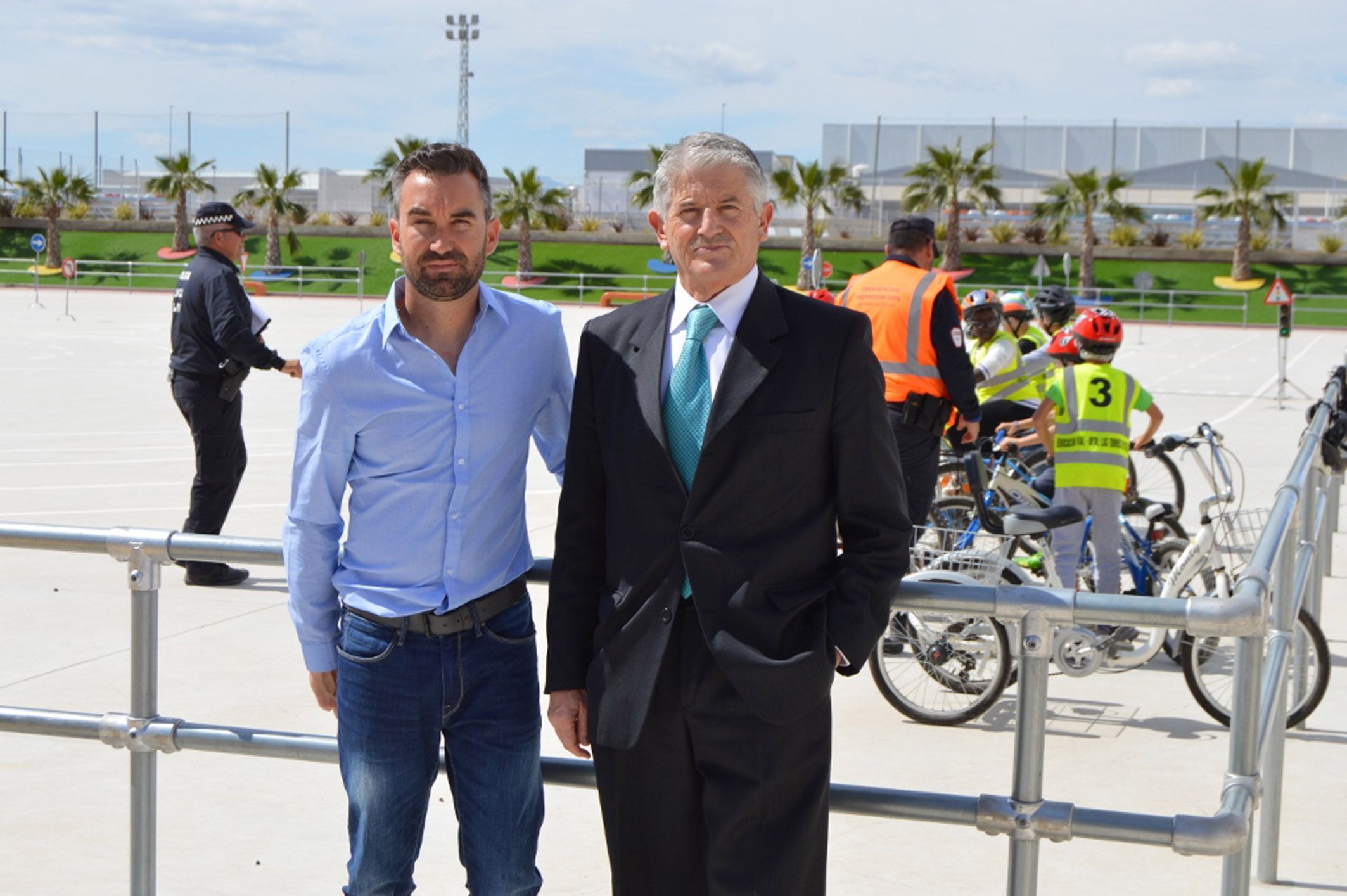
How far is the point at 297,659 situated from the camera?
6.92 metres

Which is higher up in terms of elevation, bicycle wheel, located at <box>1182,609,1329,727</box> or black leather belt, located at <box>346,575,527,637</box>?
black leather belt, located at <box>346,575,527,637</box>

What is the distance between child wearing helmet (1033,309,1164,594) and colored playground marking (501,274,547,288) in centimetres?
4195

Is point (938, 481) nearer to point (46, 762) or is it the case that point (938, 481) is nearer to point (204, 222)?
point (204, 222)

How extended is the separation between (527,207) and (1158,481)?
48.5 meters

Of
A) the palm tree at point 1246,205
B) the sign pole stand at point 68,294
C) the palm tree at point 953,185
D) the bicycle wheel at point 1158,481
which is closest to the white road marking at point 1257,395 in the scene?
the bicycle wheel at point 1158,481

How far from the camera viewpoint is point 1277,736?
4270 mm

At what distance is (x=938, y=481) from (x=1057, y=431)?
2209 mm

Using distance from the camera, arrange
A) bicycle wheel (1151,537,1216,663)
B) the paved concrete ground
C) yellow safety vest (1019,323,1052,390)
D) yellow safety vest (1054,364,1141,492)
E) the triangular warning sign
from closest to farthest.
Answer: the paved concrete ground
bicycle wheel (1151,537,1216,663)
yellow safety vest (1054,364,1141,492)
yellow safety vest (1019,323,1052,390)
the triangular warning sign

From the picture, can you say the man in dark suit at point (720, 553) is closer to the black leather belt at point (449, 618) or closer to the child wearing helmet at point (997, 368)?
the black leather belt at point (449, 618)

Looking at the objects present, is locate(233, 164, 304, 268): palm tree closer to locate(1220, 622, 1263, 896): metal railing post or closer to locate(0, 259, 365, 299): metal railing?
locate(0, 259, 365, 299): metal railing

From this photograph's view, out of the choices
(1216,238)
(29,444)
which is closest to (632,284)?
(1216,238)

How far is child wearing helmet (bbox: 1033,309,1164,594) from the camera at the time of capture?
6.73 metres

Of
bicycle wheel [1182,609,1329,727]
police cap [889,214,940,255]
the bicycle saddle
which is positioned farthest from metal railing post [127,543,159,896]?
police cap [889,214,940,255]

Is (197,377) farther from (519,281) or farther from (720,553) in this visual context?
(519,281)
